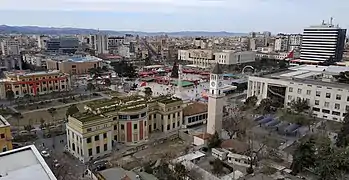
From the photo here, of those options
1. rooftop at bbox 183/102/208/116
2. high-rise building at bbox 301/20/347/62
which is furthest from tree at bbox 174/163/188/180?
high-rise building at bbox 301/20/347/62

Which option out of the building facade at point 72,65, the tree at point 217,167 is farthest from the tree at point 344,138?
the building facade at point 72,65

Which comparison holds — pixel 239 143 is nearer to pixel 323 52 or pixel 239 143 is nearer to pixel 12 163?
pixel 12 163

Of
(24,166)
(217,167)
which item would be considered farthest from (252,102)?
(24,166)

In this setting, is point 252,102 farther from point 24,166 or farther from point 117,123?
point 24,166

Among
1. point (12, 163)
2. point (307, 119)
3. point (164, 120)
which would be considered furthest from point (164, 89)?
point (12, 163)

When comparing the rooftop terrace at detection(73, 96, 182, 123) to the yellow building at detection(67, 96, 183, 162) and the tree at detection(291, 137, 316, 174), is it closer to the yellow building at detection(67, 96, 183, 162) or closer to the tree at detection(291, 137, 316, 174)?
the yellow building at detection(67, 96, 183, 162)
